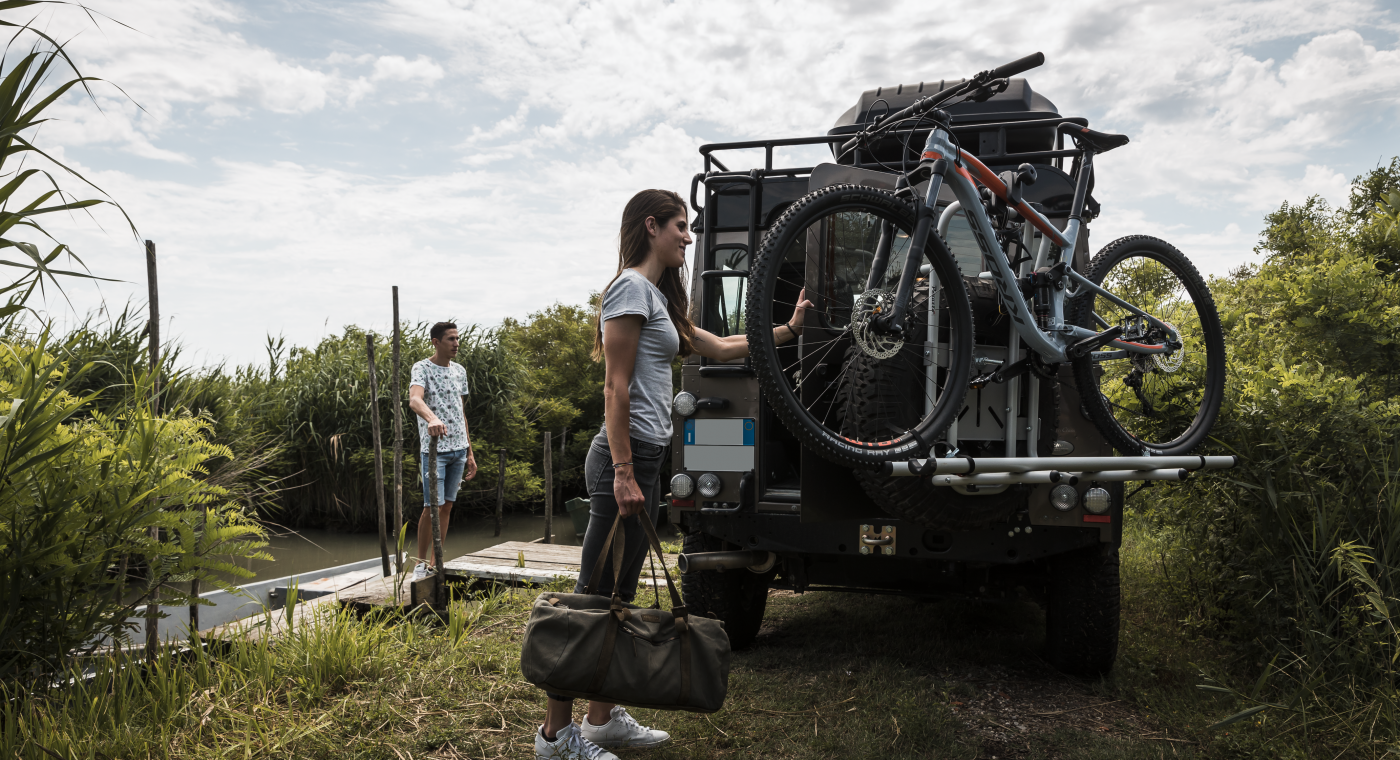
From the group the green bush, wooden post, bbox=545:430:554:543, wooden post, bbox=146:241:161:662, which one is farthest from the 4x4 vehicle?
wooden post, bbox=545:430:554:543

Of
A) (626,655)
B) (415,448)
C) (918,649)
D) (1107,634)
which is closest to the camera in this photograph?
(626,655)

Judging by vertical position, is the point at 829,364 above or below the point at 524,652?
above

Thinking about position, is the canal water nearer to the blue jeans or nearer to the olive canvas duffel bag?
the blue jeans

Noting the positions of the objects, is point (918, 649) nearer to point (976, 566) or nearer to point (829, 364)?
point (976, 566)

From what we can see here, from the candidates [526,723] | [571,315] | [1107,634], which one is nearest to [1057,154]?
[1107,634]

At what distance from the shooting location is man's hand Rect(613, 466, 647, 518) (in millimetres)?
2885

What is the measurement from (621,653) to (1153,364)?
3.14 meters

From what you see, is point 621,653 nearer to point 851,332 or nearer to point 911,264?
point 851,332

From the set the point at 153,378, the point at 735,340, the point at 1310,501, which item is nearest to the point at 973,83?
the point at 735,340

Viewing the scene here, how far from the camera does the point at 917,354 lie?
3.45 m

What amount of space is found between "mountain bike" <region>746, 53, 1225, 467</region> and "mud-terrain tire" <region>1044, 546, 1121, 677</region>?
0.65m

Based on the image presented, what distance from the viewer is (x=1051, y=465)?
316cm

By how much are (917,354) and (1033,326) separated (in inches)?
19.2

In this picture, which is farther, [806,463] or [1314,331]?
[1314,331]
